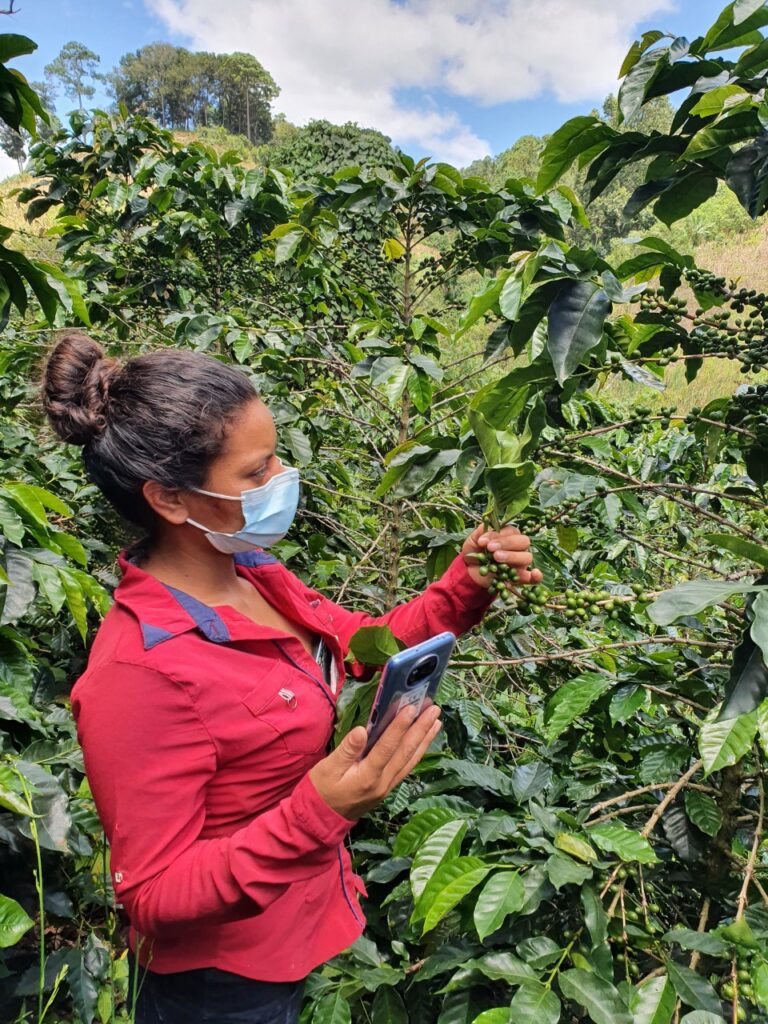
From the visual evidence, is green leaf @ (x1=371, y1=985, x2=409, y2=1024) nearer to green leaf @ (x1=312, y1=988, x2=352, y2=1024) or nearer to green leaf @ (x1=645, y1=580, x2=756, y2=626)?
green leaf @ (x1=312, y1=988, x2=352, y2=1024)

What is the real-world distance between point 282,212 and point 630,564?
2341 mm

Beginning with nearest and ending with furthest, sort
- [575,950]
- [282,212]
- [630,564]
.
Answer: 1. [575,950]
2. [630,564]
3. [282,212]

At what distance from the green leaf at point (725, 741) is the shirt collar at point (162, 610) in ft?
2.21

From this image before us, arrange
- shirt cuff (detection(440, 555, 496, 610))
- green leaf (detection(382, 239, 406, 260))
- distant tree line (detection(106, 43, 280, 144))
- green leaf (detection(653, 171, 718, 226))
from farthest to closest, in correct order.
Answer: distant tree line (detection(106, 43, 280, 144)) → green leaf (detection(382, 239, 406, 260)) → shirt cuff (detection(440, 555, 496, 610)) → green leaf (detection(653, 171, 718, 226))

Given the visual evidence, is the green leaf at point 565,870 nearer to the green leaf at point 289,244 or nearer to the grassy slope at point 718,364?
the green leaf at point 289,244

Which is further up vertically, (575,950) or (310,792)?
(310,792)

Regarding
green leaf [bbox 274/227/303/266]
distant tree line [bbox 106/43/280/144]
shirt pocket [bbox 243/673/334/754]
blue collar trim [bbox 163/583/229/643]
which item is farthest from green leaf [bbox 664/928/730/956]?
distant tree line [bbox 106/43/280/144]

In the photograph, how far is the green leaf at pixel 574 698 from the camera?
3.82 ft

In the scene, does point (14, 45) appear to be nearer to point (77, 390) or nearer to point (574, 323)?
point (77, 390)

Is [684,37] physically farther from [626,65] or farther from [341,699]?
[341,699]

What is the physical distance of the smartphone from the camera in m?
0.79

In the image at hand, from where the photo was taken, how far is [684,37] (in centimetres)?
92

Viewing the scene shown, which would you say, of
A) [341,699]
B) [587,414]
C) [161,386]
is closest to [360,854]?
[341,699]

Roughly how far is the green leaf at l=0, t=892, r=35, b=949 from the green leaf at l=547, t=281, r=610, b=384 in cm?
106
